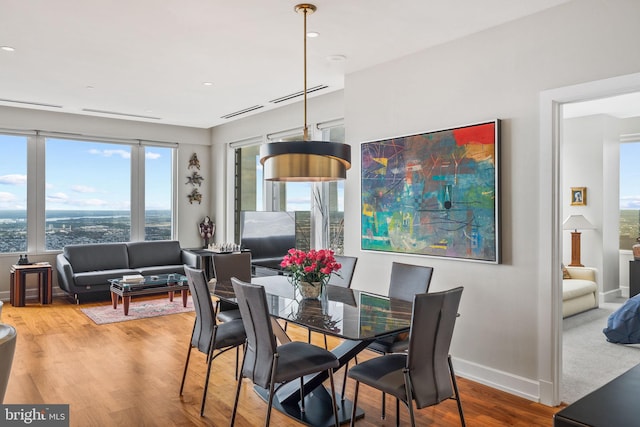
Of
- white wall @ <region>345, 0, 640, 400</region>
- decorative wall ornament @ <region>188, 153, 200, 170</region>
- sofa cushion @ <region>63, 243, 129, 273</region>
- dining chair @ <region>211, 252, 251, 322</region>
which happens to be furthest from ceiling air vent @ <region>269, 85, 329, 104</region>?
sofa cushion @ <region>63, 243, 129, 273</region>

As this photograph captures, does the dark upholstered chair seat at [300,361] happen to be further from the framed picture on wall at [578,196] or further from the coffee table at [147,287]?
the framed picture on wall at [578,196]

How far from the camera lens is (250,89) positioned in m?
5.54

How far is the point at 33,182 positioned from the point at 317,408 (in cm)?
600

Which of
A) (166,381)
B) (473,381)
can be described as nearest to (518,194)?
(473,381)

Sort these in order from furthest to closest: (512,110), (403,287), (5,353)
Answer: (403,287) → (512,110) → (5,353)

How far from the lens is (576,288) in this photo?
5.80 metres

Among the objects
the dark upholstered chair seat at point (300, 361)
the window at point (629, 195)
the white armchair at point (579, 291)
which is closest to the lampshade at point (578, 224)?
the white armchair at point (579, 291)

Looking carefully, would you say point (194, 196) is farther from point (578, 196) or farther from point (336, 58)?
point (578, 196)

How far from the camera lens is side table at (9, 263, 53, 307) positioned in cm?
629

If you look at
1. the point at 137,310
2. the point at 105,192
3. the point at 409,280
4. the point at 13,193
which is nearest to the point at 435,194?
the point at 409,280

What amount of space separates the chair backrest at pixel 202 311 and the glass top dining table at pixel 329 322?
0.17 m

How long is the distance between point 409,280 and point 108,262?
17.2 feet

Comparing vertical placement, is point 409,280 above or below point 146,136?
below

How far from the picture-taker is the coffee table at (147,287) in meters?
5.80
